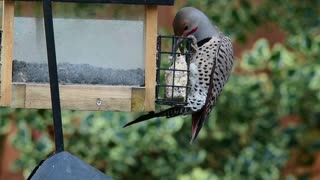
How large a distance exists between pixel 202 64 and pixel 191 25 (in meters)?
0.15

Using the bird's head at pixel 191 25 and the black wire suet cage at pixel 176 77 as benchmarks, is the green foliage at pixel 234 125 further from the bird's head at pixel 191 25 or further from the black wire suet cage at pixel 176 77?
the black wire suet cage at pixel 176 77

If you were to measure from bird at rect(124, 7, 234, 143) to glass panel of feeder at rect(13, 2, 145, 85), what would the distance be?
31cm

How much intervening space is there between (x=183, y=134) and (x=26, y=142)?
75cm

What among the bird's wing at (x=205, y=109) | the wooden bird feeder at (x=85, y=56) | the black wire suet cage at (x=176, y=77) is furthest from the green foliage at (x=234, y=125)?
the wooden bird feeder at (x=85, y=56)

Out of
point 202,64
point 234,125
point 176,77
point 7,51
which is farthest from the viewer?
point 234,125

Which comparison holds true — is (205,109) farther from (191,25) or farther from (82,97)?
(82,97)

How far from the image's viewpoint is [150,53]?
2326 millimetres

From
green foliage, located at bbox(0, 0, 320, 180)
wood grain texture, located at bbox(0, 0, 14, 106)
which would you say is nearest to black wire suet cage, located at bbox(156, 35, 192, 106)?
wood grain texture, located at bbox(0, 0, 14, 106)

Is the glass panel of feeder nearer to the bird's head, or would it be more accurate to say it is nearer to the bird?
the bird

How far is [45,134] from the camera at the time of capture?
12.7ft

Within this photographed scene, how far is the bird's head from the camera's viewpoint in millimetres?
2734

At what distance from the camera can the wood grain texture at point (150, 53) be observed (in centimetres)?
231

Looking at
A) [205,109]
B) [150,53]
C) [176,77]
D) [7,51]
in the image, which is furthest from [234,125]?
[7,51]

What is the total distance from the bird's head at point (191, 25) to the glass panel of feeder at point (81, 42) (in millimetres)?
411
